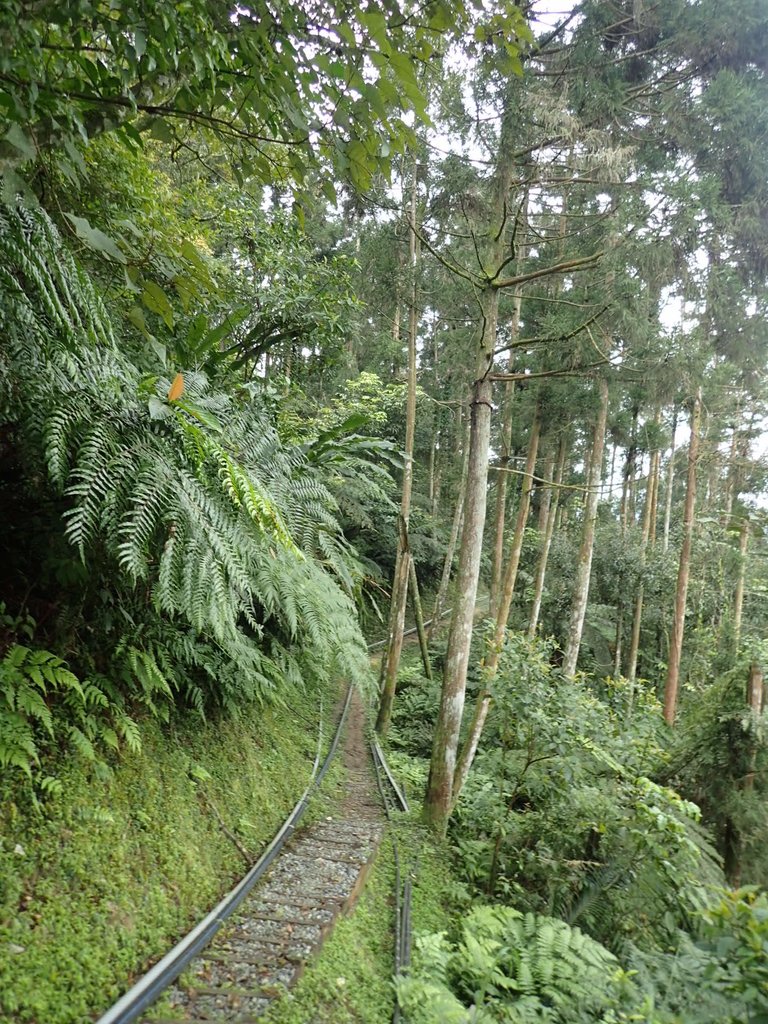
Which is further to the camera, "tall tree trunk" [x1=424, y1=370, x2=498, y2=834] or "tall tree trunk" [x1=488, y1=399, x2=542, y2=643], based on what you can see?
"tall tree trunk" [x1=488, y1=399, x2=542, y2=643]

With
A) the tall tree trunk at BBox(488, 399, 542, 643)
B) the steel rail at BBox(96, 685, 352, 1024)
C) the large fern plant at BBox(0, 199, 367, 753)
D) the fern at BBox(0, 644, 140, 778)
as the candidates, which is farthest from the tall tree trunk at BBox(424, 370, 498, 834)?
the fern at BBox(0, 644, 140, 778)

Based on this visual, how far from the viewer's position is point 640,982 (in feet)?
10.1

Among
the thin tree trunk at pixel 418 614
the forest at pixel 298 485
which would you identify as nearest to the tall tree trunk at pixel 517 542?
the thin tree trunk at pixel 418 614

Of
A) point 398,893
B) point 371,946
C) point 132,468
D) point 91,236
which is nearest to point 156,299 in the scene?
point 91,236

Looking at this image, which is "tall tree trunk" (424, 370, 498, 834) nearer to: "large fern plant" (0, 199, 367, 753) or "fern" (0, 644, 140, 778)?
"large fern plant" (0, 199, 367, 753)

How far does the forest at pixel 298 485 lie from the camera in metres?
1.86

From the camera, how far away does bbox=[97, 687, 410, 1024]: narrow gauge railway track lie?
2.69 metres

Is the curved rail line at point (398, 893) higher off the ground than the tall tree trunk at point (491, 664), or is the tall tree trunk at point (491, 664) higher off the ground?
the tall tree trunk at point (491, 664)

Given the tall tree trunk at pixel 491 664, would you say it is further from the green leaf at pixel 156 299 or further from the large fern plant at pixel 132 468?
the green leaf at pixel 156 299

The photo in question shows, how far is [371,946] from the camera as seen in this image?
3.79 m

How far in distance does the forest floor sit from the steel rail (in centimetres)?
6

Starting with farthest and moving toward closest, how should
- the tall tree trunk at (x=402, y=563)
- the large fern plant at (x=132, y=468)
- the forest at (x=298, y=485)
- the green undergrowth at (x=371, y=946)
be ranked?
the tall tree trunk at (x=402, y=563) → the green undergrowth at (x=371, y=946) → the large fern plant at (x=132, y=468) → the forest at (x=298, y=485)

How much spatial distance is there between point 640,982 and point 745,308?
1098 cm

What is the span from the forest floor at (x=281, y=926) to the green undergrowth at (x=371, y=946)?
0.30 feet
